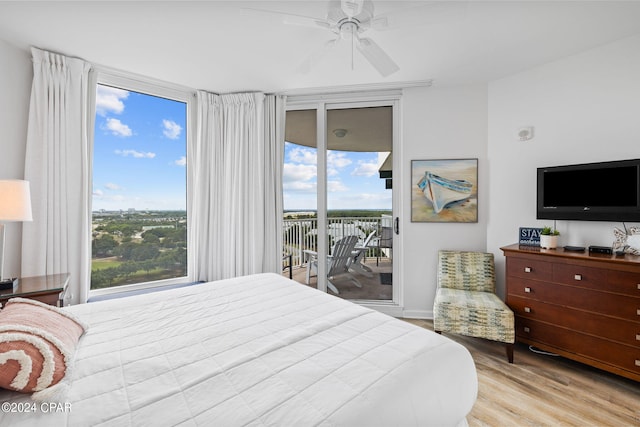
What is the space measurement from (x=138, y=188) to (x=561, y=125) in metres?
4.22

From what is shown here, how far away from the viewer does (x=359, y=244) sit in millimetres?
3574

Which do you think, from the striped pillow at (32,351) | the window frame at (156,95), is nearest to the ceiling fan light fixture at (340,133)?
the window frame at (156,95)

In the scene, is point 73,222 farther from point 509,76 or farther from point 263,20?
point 509,76

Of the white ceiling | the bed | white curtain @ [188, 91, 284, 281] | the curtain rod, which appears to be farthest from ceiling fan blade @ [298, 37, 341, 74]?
the bed

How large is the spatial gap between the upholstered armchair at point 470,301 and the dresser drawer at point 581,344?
23 cm

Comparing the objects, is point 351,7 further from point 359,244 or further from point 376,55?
point 359,244

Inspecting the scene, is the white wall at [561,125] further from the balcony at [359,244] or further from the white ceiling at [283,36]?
the balcony at [359,244]

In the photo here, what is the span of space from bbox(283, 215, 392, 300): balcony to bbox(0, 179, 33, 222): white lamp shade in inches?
88.5

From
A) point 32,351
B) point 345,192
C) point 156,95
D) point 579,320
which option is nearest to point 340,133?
point 345,192

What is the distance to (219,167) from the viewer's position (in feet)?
11.2

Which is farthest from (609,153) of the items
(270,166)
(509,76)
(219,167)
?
(219,167)

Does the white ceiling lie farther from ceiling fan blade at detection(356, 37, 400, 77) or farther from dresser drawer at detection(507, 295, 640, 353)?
dresser drawer at detection(507, 295, 640, 353)

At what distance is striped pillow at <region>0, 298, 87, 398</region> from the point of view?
2.86 feet

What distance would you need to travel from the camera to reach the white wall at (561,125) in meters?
2.33
